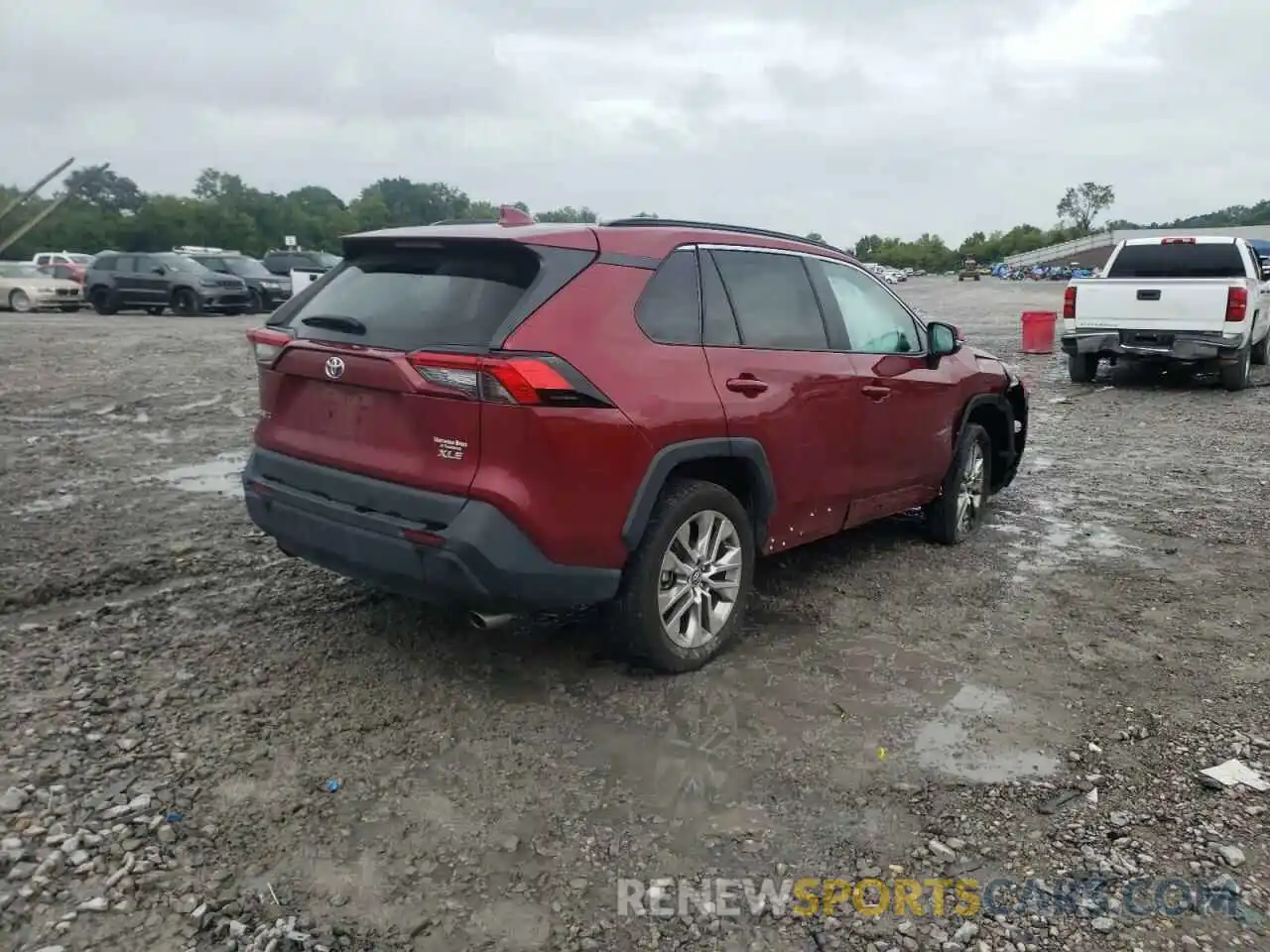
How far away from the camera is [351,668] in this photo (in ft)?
13.4

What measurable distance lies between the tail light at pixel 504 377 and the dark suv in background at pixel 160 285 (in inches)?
932

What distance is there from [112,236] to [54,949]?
6259cm

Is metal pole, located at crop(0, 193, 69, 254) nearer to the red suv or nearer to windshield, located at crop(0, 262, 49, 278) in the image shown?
the red suv

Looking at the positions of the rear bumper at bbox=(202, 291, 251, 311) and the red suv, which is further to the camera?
the rear bumper at bbox=(202, 291, 251, 311)

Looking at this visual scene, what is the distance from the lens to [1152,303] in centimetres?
1223

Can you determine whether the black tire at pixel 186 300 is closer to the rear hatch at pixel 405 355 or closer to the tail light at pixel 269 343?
the tail light at pixel 269 343

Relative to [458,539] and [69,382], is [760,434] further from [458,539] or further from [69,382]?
[69,382]

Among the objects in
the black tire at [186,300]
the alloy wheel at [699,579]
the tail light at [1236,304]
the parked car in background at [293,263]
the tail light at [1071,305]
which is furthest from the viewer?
the parked car in background at [293,263]

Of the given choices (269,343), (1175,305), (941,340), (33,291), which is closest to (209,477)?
(269,343)

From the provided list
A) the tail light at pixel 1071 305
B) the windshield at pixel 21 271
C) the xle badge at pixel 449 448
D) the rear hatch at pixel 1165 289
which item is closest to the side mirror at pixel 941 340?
the xle badge at pixel 449 448

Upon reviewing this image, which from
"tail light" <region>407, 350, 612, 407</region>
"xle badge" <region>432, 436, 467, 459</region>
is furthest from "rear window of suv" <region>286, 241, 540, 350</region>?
"xle badge" <region>432, 436, 467, 459</region>

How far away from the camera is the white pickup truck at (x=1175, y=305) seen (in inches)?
470

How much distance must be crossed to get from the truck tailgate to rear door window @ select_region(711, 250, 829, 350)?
30.3 ft

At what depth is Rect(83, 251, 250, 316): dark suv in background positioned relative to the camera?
24719mm
